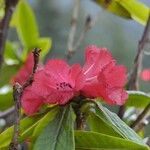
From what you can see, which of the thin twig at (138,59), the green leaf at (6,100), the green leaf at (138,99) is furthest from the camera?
the green leaf at (6,100)

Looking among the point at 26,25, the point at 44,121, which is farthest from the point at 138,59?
the point at 26,25

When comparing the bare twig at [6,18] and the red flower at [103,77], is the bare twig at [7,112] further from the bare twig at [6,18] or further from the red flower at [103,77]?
the red flower at [103,77]

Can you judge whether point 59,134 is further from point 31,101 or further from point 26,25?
point 26,25

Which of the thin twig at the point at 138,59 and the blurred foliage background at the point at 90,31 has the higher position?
the thin twig at the point at 138,59

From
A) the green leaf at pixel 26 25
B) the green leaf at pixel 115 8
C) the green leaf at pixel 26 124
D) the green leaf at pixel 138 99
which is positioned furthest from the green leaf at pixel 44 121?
the green leaf at pixel 26 25

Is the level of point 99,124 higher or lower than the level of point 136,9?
lower

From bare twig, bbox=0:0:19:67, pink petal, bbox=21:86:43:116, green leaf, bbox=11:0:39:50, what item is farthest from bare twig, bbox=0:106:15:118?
pink petal, bbox=21:86:43:116
